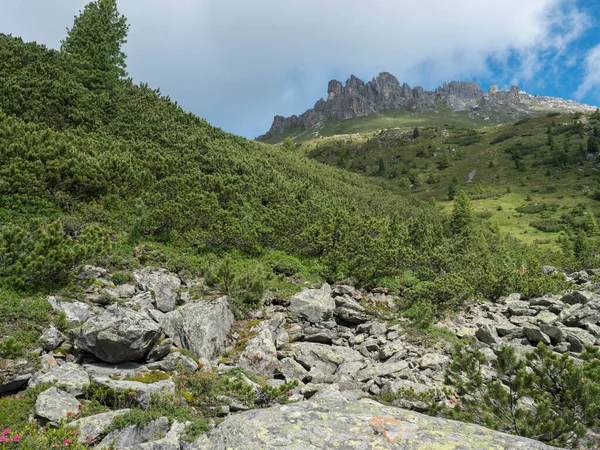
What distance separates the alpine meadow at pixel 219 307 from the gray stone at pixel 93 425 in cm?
3

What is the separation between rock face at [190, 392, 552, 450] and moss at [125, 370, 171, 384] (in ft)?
9.66

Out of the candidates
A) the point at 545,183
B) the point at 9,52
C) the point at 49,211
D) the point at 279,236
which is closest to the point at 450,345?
the point at 279,236

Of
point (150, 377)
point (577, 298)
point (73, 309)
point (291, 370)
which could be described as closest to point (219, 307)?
point (291, 370)

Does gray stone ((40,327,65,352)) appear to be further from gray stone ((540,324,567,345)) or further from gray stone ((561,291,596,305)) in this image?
gray stone ((561,291,596,305))

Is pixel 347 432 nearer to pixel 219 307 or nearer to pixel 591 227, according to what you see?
pixel 219 307

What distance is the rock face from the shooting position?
16.8 feet

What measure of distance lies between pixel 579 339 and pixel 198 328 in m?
13.4

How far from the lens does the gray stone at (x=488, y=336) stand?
45.8 ft

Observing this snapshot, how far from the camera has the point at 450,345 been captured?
536 inches

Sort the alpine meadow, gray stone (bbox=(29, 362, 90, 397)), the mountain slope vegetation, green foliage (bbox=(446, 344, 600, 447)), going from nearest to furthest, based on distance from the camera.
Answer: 1. the alpine meadow
2. green foliage (bbox=(446, 344, 600, 447))
3. gray stone (bbox=(29, 362, 90, 397))
4. the mountain slope vegetation

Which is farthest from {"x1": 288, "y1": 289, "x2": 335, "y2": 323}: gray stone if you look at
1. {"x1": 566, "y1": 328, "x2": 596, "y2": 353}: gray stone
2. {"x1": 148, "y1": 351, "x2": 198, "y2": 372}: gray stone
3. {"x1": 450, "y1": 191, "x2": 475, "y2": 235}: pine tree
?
{"x1": 450, "y1": 191, "x2": 475, "y2": 235}: pine tree

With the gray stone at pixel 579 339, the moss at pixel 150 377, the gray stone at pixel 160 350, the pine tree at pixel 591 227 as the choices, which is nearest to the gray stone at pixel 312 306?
the gray stone at pixel 160 350

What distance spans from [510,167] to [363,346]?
122914 mm

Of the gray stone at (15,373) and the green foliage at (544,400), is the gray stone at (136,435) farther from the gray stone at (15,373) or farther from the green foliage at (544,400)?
the green foliage at (544,400)
